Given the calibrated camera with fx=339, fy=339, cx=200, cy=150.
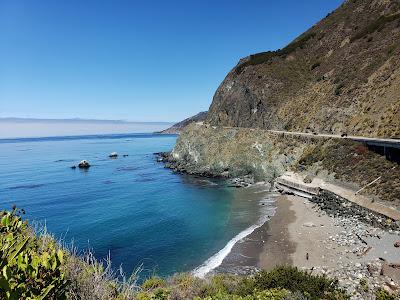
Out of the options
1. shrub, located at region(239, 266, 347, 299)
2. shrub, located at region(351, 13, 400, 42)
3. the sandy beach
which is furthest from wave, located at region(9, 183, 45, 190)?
shrub, located at region(351, 13, 400, 42)

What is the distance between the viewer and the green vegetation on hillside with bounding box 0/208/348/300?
590 cm

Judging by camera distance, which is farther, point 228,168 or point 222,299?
point 228,168

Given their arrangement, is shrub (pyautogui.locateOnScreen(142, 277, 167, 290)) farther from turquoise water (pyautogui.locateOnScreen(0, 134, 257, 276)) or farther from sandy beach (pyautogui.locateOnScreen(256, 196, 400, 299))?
sandy beach (pyautogui.locateOnScreen(256, 196, 400, 299))

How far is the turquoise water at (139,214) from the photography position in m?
30.3

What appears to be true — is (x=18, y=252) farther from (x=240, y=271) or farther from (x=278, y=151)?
(x=278, y=151)

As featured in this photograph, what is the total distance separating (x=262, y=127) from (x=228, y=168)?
14.9 metres

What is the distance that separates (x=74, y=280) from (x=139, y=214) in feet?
114

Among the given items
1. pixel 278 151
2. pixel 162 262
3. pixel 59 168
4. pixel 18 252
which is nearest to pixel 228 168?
pixel 278 151

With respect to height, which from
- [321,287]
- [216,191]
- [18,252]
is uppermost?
[18,252]

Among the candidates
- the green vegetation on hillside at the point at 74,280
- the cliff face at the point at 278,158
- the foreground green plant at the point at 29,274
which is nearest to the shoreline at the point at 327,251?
the green vegetation on hillside at the point at 74,280

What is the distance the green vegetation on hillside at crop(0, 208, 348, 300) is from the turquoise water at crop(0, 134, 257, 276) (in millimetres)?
4043

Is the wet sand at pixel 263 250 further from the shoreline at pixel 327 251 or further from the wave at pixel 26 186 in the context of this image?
the wave at pixel 26 186

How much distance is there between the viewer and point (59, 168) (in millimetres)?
94938

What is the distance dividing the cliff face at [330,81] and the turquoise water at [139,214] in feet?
71.6
